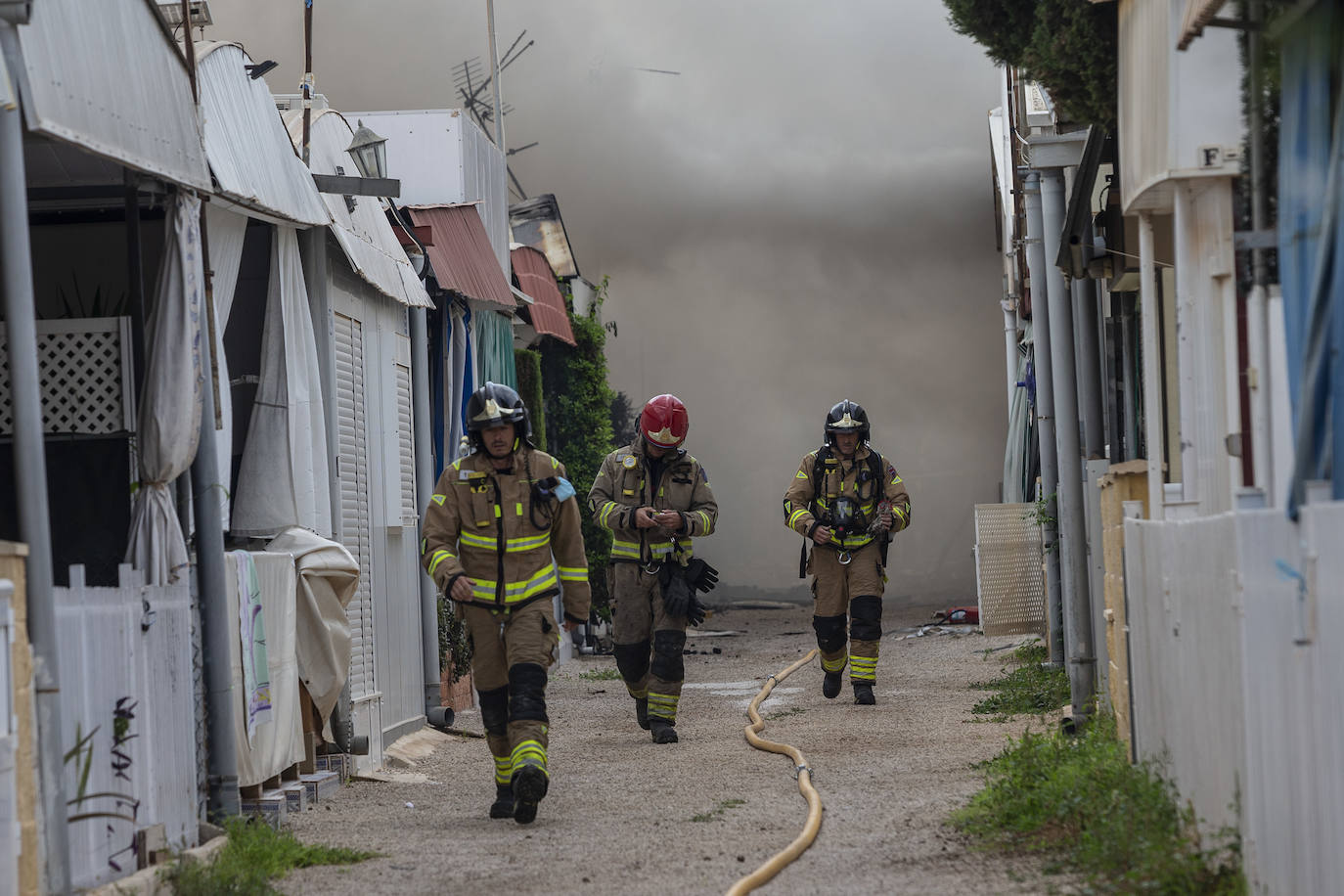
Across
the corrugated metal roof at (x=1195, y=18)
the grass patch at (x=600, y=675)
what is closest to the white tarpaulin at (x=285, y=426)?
the corrugated metal roof at (x=1195, y=18)

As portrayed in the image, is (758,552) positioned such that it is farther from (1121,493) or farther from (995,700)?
(1121,493)

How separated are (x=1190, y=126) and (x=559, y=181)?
68.6ft

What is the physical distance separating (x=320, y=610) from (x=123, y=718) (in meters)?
2.73

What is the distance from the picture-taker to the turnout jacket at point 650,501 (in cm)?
1091

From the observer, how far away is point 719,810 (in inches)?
303

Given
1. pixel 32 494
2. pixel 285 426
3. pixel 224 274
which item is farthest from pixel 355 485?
pixel 32 494

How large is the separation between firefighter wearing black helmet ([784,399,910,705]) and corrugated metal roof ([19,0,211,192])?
6.31m

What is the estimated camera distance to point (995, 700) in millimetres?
11531

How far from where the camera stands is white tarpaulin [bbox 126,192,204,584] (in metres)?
7.01

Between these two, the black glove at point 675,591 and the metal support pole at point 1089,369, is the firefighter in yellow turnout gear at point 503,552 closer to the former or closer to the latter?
the black glove at point 675,591

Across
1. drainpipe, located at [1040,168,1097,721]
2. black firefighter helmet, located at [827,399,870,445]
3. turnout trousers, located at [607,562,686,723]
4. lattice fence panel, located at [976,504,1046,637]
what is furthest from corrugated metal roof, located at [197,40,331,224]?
lattice fence panel, located at [976,504,1046,637]

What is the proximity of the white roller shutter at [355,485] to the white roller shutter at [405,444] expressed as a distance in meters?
0.80

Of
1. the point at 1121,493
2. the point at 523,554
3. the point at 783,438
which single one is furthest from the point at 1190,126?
the point at 783,438

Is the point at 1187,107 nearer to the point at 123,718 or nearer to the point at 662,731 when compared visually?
the point at 123,718
